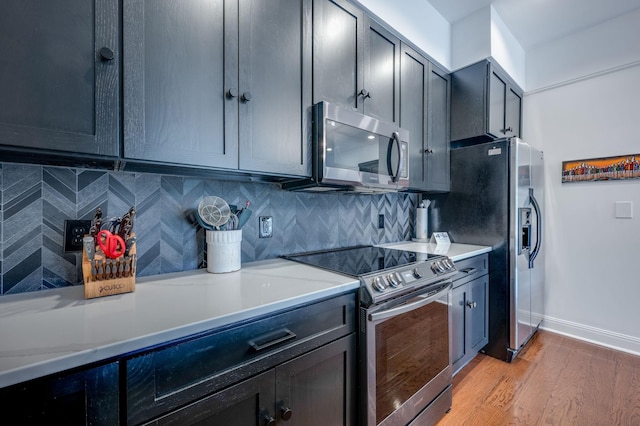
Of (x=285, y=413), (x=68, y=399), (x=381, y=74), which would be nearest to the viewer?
(x=68, y=399)

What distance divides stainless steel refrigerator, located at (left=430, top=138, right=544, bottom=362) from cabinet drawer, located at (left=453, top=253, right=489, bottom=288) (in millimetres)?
→ 105

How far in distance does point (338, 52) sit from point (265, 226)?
41.7 inches

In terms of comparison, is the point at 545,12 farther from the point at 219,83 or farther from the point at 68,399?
the point at 68,399

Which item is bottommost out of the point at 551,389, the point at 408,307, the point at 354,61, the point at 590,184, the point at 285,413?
the point at 551,389

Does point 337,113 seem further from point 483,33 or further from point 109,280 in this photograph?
point 483,33

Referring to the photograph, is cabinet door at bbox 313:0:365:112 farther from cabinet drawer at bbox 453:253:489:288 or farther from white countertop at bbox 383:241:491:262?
cabinet drawer at bbox 453:253:489:288

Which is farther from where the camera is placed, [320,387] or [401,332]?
[401,332]

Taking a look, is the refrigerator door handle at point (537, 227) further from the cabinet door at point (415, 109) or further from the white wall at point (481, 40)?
the white wall at point (481, 40)

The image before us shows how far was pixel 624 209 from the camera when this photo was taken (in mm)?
2285

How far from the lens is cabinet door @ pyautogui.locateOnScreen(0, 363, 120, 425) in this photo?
541 mm

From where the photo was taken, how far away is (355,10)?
1.60 m

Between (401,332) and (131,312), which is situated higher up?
(131,312)

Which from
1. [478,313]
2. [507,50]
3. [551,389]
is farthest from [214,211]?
[507,50]

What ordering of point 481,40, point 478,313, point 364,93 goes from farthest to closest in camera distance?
point 481,40, point 478,313, point 364,93
